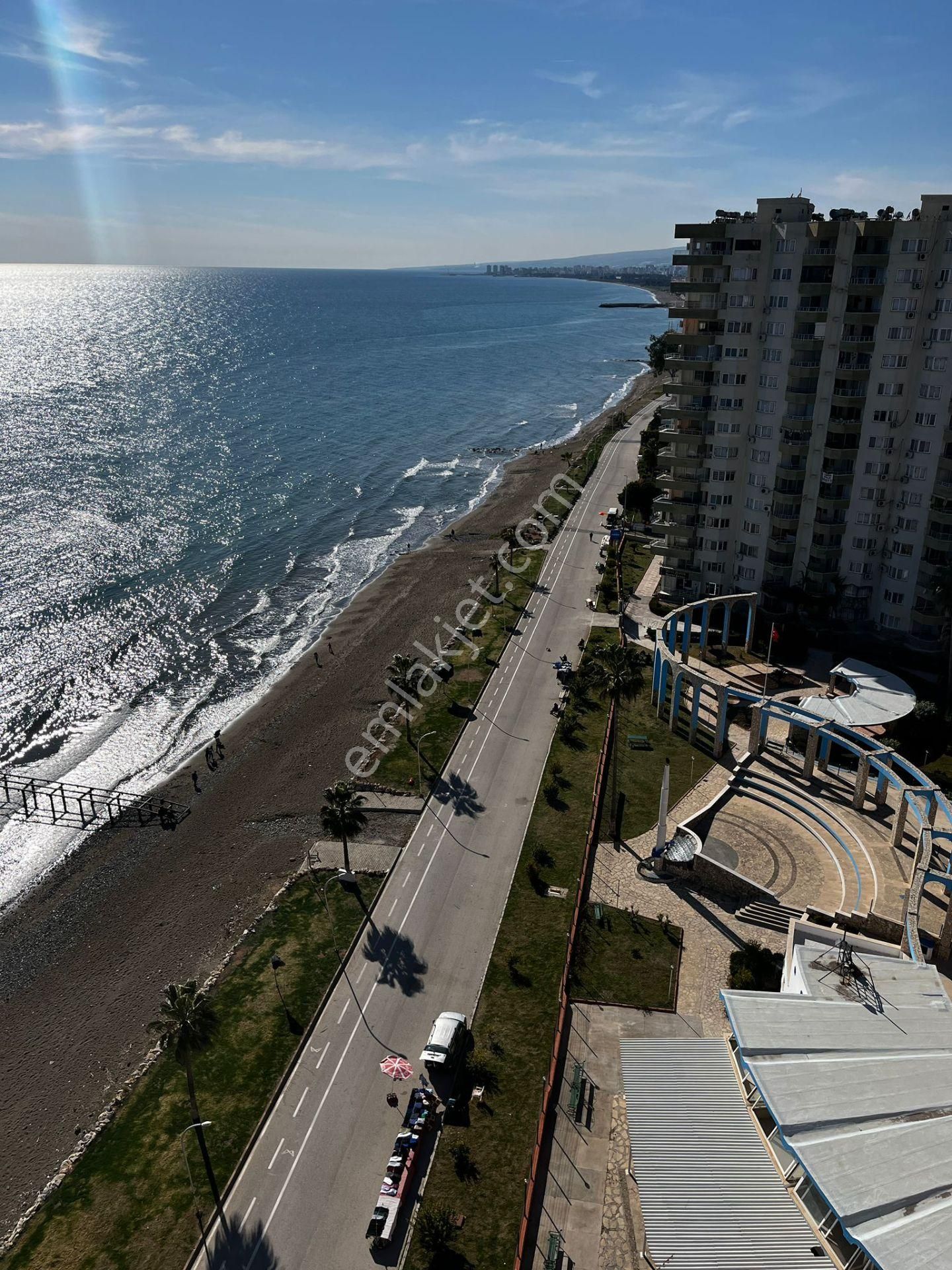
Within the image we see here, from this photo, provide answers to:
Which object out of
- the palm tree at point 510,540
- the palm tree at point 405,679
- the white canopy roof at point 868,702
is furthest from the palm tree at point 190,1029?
the palm tree at point 510,540

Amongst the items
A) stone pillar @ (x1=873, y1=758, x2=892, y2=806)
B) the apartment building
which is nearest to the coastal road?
stone pillar @ (x1=873, y1=758, x2=892, y2=806)

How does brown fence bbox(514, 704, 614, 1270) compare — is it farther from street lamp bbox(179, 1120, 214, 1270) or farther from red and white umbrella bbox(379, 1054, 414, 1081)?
street lamp bbox(179, 1120, 214, 1270)

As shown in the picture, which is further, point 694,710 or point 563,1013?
point 694,710

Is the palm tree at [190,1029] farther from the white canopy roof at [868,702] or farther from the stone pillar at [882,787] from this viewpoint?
the white canopy roof at [868,702]

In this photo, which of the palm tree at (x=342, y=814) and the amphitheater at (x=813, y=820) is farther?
the palm tree at (x=342, y=814)

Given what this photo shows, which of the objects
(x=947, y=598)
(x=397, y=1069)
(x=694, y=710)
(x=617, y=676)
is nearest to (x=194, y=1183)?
(x=397, y=1069)

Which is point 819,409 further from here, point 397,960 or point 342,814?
point 397,960
